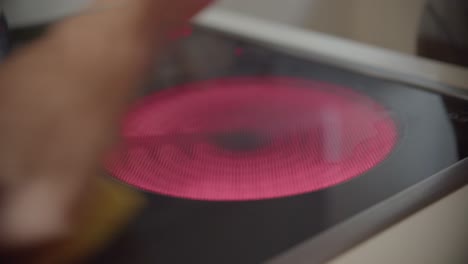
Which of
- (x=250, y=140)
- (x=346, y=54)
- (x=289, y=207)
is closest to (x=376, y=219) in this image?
(x=289, y=207)

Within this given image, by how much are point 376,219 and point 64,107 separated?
8.9 inches

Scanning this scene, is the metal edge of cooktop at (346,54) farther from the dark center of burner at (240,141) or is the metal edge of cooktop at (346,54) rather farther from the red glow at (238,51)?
the dark center of burner at (240,141)

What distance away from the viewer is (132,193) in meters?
0.48

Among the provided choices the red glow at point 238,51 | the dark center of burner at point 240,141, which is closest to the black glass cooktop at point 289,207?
the dark center of burner at point 240,141

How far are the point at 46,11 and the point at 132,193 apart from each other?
367 millimetres

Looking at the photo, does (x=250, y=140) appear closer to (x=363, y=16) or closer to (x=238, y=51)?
(x=238, y=51)

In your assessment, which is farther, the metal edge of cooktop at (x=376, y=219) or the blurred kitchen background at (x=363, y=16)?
the blurred kitchen background at (x=363, y=16)

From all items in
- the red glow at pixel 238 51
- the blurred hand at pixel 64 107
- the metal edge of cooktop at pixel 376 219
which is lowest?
the red glow at pixel 238 51

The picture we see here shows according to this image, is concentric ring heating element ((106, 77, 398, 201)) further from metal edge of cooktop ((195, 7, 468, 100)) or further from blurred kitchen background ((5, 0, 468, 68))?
blurred kitchen background ((5, 0, 468, 68))

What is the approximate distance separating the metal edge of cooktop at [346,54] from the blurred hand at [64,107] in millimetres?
340

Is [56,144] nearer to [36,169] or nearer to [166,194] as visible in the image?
[36,169]

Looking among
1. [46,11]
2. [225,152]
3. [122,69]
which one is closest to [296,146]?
[225,152]

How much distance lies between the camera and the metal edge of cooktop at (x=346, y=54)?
0.66 m

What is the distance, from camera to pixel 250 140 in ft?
1.83
